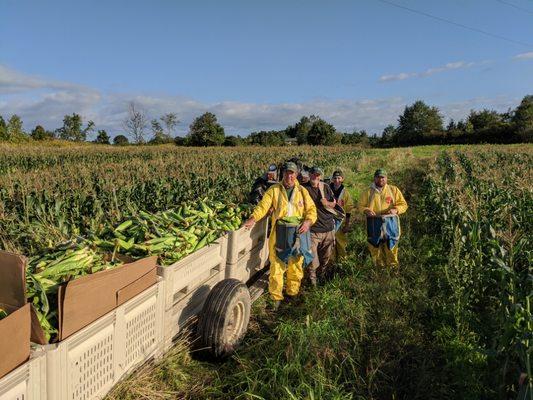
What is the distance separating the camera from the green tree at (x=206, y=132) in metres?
61.2

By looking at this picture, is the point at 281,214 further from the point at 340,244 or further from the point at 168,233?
the point at 340,244

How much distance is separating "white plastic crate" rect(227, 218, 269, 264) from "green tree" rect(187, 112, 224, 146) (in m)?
56.8

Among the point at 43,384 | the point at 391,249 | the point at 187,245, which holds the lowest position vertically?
the point at 391,249

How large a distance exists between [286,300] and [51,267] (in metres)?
3.66

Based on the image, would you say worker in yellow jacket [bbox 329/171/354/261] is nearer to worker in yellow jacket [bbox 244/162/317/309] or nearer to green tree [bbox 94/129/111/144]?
worker in yellow jacket [bbox 244/162/317/309]

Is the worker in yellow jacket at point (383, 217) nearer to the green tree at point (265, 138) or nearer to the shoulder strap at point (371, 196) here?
the shoulder strap at point (371, 196)

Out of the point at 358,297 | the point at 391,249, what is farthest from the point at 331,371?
the point at 391,249

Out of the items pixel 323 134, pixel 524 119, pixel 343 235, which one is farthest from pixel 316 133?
pixel 343 235

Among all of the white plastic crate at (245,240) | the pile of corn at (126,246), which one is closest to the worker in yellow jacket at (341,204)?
the white plastic crate at (245,240)

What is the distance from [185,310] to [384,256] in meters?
4.12

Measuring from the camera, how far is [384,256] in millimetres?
6566

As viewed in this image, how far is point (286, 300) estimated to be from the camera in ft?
18.7

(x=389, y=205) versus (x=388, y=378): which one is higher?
(x=389, y=205)

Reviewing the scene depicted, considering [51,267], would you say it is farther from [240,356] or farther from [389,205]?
[389,205]
